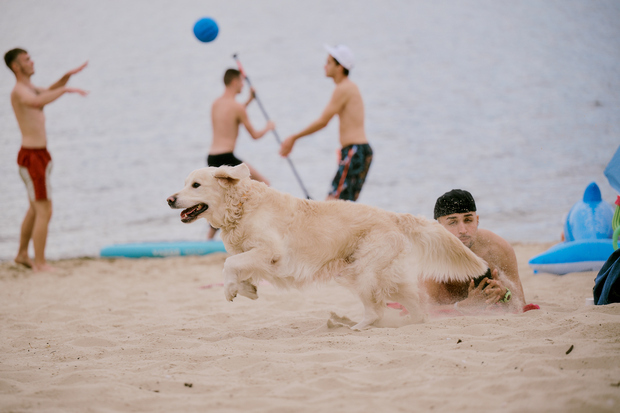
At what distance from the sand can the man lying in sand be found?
272 mm

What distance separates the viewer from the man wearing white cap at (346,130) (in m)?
6.59

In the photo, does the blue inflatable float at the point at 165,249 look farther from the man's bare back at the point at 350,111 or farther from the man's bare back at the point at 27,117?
the man's bare back at the point at 350,111

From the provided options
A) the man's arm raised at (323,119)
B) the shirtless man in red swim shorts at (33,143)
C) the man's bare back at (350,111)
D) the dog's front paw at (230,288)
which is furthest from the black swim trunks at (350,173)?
the shirtless man in red swim shorts at (33,143)

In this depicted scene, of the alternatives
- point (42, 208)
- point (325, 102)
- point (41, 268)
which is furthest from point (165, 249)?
point (325, 102)

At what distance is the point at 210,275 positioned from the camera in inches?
270

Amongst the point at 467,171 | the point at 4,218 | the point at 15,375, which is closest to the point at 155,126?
the point at 4,218

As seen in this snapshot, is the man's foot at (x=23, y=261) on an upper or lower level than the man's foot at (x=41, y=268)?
upper

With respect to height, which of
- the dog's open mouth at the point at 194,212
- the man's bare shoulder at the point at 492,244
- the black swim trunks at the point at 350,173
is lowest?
the man's bare shoulder at the point at 492,244

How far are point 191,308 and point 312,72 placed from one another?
2803 centimetres

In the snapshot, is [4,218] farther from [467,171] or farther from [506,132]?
[506,132]

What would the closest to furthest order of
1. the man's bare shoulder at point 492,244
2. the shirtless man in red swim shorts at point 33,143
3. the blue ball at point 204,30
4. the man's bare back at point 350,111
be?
1. the man's bare shoulder at point 492,244
2. the man's bare back at point 350,111
3. the shirtless man in red swim shorts at point 33,143
4. the blue ball at point 204,30

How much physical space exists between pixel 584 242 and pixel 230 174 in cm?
369

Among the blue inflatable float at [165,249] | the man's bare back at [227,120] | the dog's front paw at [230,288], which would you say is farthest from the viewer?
the blue inflatable float at [165,249]

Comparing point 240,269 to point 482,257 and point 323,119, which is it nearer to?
point 482,257
